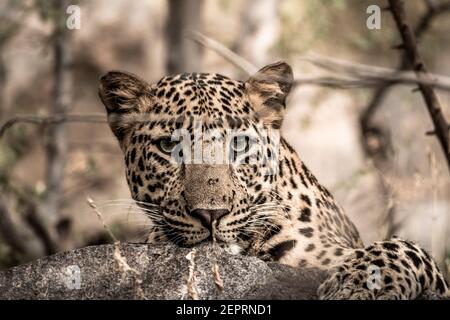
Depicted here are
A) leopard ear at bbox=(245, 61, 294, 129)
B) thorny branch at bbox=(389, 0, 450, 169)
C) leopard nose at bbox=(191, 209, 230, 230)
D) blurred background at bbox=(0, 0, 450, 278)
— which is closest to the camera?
leopard nose at bbox=(191, 209, 230, 230)

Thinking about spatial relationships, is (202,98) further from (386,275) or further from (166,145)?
(386,275)

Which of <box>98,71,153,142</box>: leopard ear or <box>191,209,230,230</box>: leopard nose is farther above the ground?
<box>98,71,153,142</box>: leopard ear

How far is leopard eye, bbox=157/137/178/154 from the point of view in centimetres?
794

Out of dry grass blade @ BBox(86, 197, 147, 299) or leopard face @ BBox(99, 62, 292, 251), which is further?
leopard face @ BBox(99, 62, 292, 251)

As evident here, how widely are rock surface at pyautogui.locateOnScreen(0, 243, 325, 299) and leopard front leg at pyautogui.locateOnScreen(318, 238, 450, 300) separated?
0.80 ft

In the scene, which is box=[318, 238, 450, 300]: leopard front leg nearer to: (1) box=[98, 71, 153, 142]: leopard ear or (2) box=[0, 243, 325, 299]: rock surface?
(2) box=[0, 243, 325, 299]: rock surface

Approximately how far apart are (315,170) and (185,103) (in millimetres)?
16545

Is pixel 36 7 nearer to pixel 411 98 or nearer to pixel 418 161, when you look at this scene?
pixel 411 98

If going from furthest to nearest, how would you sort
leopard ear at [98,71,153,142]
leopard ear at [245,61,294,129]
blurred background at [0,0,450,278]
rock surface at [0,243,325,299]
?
blurred background at [0,0,450,278] < leopard ear at [98,71,153,142] < leopard ear at [245,61,294,129] < rock surface at [0,243,325,299]

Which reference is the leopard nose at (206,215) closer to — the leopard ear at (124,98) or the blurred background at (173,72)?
the leopard ear at (124,98)

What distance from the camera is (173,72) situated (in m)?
19.8

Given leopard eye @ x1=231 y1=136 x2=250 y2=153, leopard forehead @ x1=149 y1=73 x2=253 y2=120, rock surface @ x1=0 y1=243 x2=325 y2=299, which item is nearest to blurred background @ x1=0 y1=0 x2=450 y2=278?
leopard forehead @ x1=149 y1=73 x2=253 y2=120
